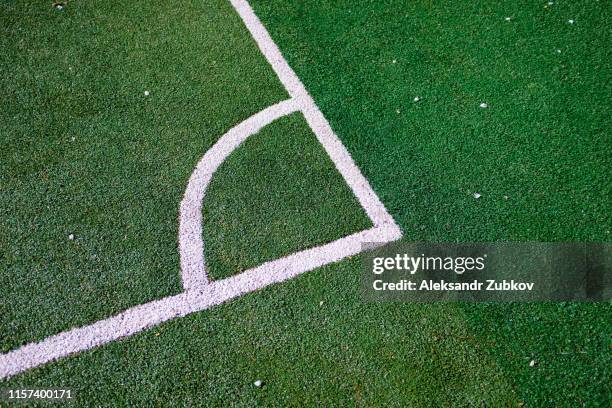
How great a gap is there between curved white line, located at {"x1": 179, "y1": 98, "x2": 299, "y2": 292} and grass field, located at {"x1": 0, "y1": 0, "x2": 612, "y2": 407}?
71mm

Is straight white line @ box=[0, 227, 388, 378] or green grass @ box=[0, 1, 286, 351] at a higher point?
green grass @ box=[0, 1, 286, 351]

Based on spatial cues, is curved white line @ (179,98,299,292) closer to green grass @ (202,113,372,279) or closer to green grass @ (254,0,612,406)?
green grass @ (202,113,372,279)

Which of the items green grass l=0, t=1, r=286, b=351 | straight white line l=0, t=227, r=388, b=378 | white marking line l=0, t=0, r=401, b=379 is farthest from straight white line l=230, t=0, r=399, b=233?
straight white line l=0, t=227, r=388, b=378

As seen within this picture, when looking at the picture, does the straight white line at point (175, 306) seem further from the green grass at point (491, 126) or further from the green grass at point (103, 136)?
the green grass at point (491, 126)

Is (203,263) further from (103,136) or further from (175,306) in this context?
(103,136)

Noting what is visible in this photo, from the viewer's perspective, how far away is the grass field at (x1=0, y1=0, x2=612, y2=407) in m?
3.79

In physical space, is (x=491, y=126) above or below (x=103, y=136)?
below

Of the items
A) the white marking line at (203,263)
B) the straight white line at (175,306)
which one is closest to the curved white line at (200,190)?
the white marking line at (203,263)

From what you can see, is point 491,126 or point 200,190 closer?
point 200,190

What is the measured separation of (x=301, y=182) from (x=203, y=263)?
1032mm

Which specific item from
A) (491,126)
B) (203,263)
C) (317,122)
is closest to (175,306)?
(203,263)

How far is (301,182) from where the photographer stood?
4605 millimetres

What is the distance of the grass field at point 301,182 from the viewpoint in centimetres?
379

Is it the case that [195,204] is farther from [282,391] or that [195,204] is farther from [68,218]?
[282,391]
